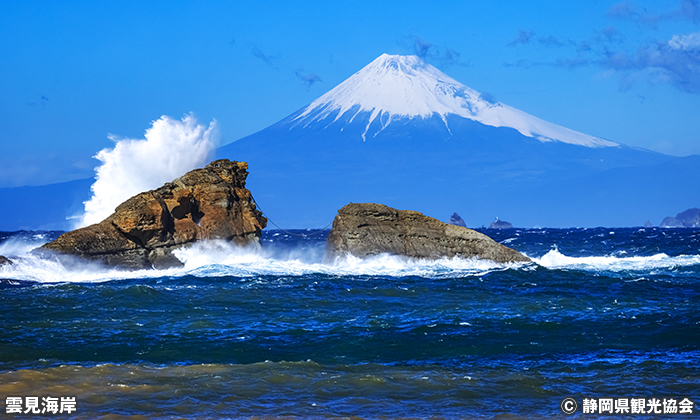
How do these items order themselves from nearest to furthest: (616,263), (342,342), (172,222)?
(342,342)
(172,222)
(616,263)

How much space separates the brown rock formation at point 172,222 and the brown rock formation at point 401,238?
519cm

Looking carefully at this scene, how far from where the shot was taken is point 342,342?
44.0ft

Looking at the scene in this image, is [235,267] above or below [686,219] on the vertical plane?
below

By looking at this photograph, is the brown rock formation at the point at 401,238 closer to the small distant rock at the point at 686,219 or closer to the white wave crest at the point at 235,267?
the white wave crest at the point at 235,267

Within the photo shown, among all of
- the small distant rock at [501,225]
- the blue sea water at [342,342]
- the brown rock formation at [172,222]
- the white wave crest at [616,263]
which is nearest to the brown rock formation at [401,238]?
the white wave crest at [616,263]

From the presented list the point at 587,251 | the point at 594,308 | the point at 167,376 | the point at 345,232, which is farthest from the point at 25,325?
the point at 587,251

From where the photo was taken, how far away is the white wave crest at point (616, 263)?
2872 cm

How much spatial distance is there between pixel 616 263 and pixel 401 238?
10.6 meters

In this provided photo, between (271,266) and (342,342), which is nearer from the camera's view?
(342,342)

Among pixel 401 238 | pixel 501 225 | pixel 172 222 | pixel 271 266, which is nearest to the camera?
pixel 172 222

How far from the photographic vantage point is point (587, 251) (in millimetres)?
44156

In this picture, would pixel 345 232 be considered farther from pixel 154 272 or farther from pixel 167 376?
pixel 167 376

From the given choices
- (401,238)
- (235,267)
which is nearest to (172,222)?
(235,267)

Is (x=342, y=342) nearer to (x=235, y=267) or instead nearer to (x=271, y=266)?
(x=235, y=267)
